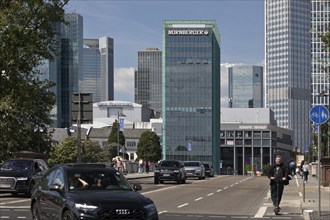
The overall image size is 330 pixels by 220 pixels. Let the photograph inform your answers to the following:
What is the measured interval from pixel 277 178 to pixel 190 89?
15990 centimetres

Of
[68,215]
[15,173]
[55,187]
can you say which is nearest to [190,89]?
[15,173]

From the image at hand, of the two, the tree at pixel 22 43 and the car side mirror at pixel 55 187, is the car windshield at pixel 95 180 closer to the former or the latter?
the car side mirror at pixel 55 187

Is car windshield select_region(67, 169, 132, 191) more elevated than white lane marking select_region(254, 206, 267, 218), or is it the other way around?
car windshield select_region(67, 169, 132, 191)

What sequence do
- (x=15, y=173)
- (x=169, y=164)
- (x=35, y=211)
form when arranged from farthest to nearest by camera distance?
(x=169, y=164) < (x=15, y=173) < (x=35, y=211)

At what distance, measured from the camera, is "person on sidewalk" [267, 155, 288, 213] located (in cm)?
1964

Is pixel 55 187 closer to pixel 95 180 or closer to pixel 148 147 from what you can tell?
pixel 95 180

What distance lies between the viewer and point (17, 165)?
27.4 m

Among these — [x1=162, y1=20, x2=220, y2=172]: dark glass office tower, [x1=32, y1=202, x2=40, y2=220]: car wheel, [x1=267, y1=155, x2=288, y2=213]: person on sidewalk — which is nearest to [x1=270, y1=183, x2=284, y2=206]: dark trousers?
[x1=267, y1=155, x2=288, y2=213]: person on sidewalk

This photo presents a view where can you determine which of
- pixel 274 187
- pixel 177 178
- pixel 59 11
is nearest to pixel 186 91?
pixel 177 178

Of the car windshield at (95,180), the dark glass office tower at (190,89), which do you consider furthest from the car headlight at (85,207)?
the dark glass office tower at (190,89)

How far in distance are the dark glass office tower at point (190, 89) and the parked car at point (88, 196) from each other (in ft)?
543

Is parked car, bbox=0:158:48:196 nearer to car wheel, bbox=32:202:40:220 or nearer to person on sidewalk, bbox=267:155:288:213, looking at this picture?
person on sidewalk, bbox=267:155:288:213

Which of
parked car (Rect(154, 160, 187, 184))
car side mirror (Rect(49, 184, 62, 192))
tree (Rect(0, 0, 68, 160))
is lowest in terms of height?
parked car (Rect(154, 160, 187, 184))

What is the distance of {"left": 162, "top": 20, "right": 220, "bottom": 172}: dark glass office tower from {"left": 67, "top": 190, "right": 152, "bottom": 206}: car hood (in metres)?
166
